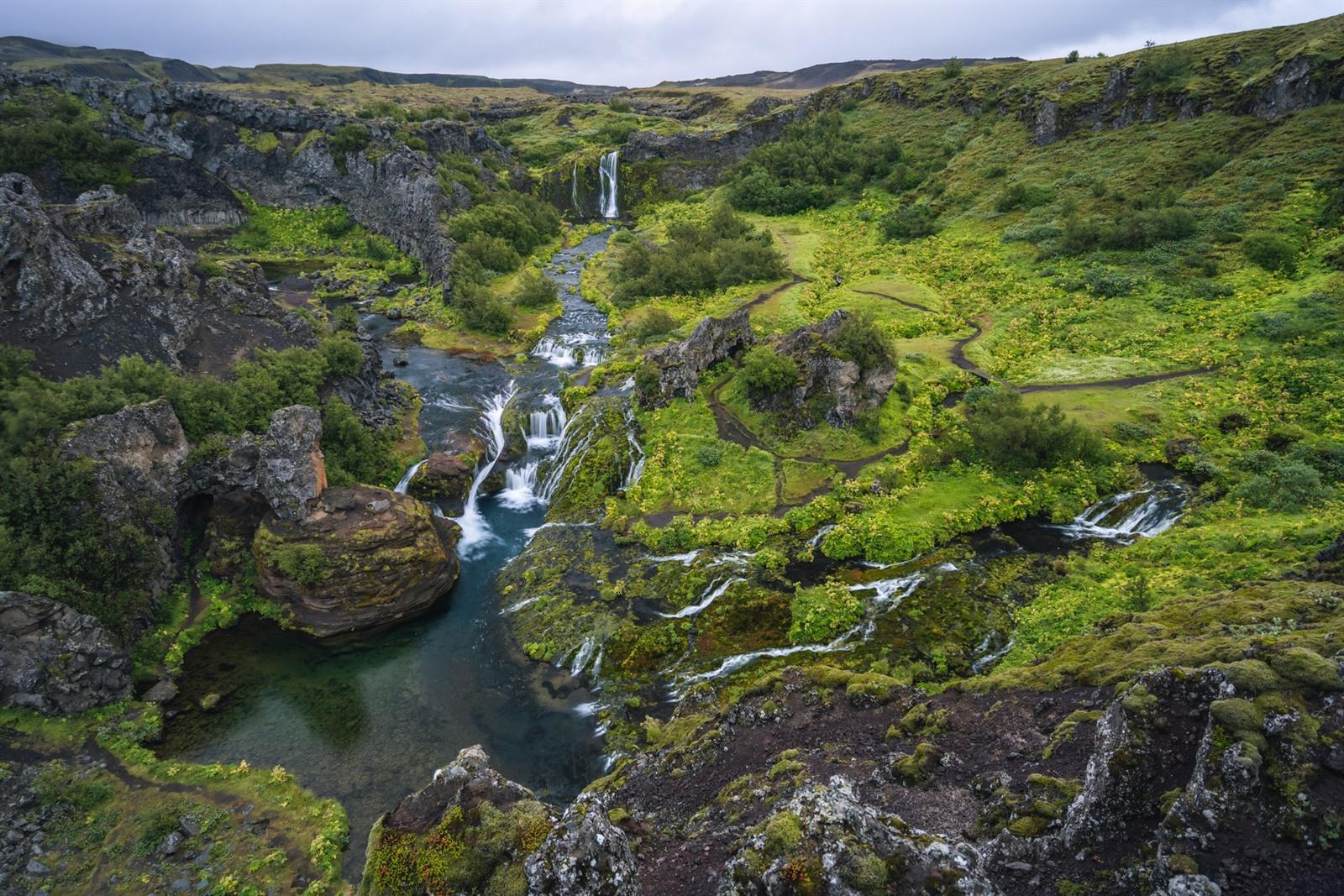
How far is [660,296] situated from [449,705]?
153 ft

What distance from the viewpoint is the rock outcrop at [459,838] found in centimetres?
1144

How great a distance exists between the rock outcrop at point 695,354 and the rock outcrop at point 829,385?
17.6ft

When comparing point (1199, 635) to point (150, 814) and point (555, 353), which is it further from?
point (555, 353)

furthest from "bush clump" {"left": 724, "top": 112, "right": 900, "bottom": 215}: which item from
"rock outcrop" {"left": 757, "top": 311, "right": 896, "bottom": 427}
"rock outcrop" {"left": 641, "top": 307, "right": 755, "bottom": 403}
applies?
"rock outcrop" {"left": 757, "top": 311, "right": 896, "bottom": 427}

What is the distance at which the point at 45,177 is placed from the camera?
6862cm

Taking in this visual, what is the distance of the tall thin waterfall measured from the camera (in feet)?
335

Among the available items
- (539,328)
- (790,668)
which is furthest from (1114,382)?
(539,328)

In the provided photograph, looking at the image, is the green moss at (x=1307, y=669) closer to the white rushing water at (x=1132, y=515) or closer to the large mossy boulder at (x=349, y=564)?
the white rushing water at (x=1132, y=515)

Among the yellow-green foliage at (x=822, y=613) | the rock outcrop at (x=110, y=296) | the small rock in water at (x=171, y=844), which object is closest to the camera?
the small rock in water at (x=171, y=844)

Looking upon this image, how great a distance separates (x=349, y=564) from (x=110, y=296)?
2508cm

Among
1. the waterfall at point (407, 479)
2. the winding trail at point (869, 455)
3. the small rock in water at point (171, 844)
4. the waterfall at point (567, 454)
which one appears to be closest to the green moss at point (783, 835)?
the small rock in water at point (171, 844)

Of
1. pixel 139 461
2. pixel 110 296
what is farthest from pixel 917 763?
pixel 110 296

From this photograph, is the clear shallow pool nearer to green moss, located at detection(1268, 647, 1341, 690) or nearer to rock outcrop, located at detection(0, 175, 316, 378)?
green moss, located at detection(1268, 647, 1341, 690)

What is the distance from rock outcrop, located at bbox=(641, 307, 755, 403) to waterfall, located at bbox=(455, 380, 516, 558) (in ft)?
33.8
